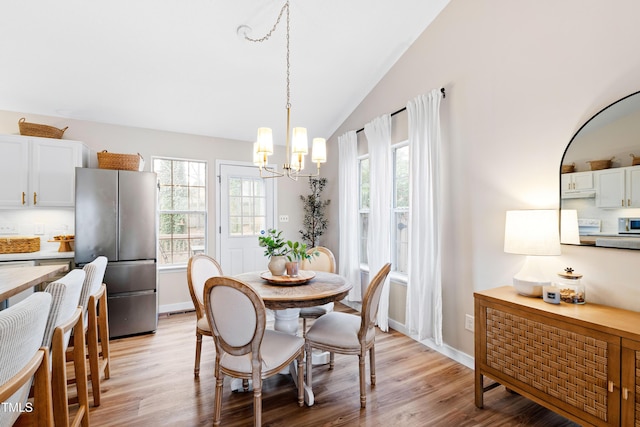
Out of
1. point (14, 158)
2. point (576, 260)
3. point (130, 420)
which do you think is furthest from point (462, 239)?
point (14, 158)

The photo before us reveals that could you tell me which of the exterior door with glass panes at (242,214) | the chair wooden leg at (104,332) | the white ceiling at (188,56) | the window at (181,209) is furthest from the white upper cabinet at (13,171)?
the exterior door with glass panes at (242,214)

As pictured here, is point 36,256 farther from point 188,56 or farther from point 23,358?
point 23,358

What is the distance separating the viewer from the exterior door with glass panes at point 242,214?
4530 millimetres

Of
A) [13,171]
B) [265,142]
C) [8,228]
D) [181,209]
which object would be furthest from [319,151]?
[8,228]

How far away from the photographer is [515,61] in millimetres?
2391

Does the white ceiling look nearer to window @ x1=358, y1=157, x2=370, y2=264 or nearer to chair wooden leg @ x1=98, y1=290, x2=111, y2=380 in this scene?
window @ x1=358, y1=157, x2=370, y2=264

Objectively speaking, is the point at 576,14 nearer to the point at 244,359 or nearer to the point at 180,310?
the point at 244,359

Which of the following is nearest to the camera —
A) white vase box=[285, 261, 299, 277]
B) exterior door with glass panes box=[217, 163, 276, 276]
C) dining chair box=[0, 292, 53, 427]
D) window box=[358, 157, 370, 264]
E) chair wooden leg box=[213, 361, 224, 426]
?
dining chair box=[0, 292, 53, 427]

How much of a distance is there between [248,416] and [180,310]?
8.63 feet

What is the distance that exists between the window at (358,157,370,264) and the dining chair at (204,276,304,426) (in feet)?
8.53

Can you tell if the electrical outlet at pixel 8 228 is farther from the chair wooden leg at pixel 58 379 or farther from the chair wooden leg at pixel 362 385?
A: the chair wooden leg at pixel 362 385

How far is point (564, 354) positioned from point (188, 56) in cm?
386

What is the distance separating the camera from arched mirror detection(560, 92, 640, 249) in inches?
70.2

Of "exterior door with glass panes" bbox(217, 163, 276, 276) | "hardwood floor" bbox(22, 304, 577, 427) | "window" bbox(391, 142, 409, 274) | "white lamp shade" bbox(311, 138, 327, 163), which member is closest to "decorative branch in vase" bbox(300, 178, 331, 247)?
"exterior door with glass panes" bbox(217, 163, 276, 276)
